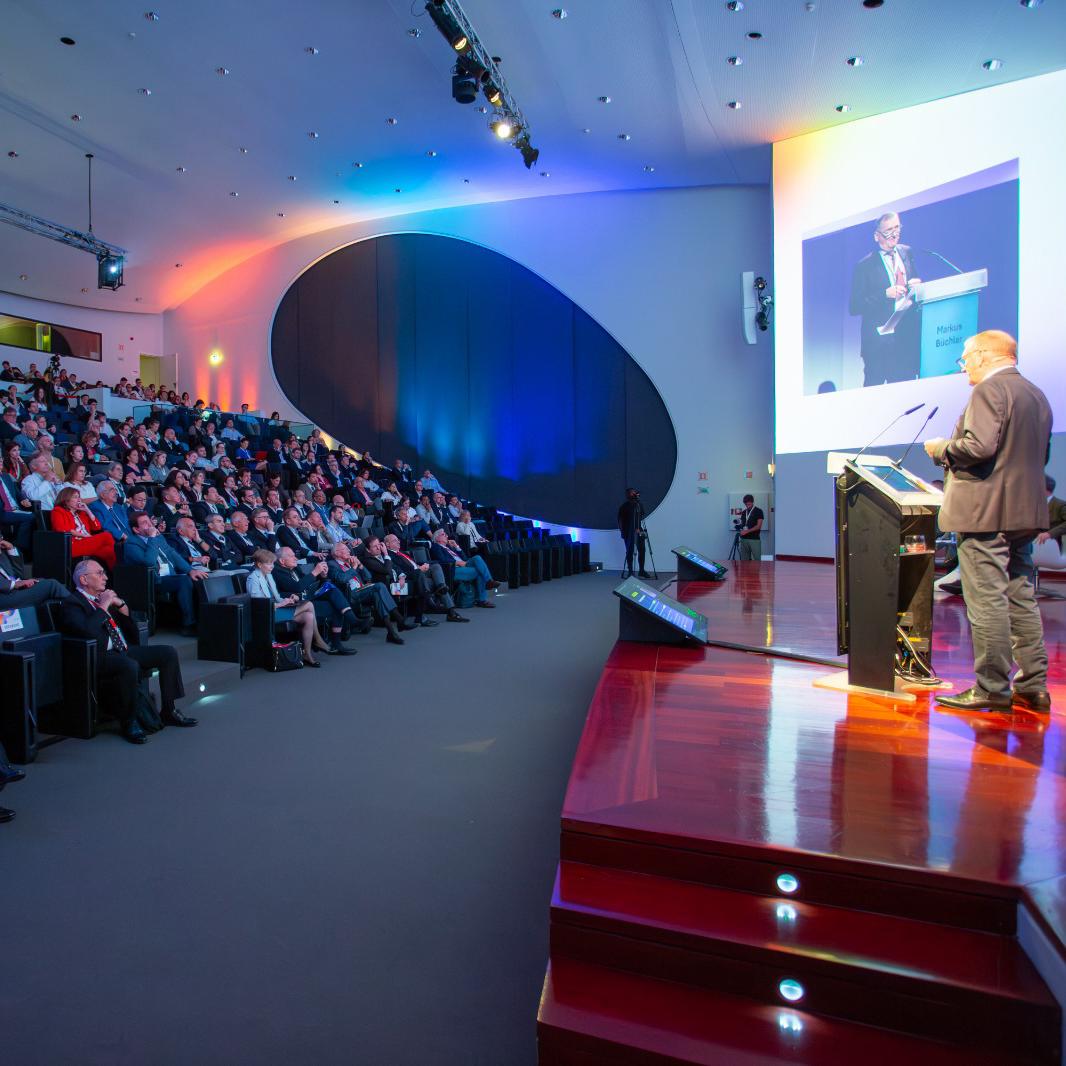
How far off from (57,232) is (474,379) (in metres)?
6.66

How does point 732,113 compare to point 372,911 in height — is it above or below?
above

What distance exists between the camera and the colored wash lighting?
127 centimetres

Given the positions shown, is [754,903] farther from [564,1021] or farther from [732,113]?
[732,113]

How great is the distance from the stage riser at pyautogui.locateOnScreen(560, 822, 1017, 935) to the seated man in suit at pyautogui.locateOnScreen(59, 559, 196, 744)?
99.5 inches

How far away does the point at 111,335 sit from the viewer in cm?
1517

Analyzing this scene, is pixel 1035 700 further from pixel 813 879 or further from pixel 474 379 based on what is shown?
pixel 474 379

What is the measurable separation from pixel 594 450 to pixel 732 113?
503 cm

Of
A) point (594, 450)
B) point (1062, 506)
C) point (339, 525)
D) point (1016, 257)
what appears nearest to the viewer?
point (1062, 506)

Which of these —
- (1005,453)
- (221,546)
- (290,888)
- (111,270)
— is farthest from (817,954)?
(111,270)

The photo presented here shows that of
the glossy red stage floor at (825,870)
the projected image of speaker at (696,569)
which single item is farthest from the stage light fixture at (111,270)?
the glossy red stage floor at (825,870)

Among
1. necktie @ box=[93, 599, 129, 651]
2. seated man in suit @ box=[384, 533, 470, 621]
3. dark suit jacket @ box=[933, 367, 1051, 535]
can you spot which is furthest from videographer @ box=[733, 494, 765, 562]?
necktie @ box=[93, 599, 129, 651]

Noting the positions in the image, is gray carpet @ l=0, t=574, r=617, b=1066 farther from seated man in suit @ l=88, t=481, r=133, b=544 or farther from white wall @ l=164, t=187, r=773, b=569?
white wall @ l=164, t=187, r=773, b=569

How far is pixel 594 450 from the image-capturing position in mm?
11773

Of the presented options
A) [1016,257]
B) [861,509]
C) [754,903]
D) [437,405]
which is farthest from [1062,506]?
[437,405]
